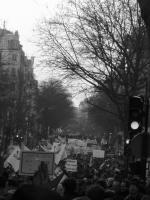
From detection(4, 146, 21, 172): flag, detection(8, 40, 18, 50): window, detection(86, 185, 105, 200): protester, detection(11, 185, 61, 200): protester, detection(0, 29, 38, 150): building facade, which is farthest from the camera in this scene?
detection(8, 40, 18, 50): window

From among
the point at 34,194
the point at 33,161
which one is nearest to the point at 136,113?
the point at 33,161

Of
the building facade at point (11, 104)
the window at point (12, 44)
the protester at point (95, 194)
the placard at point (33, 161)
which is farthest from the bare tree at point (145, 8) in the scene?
the window at point (12, 44)

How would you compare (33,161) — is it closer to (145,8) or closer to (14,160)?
(14,160)

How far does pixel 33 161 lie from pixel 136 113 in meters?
7.46

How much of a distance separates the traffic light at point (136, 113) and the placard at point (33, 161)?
683 centimetres

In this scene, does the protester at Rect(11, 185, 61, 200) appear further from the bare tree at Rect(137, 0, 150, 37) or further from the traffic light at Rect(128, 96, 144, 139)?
the traffic light at Rect(128, 96, 144, 139)

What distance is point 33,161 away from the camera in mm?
18828

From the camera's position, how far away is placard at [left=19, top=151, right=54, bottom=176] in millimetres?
18500

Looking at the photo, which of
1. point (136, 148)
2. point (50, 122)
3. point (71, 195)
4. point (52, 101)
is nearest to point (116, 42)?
point (136, 148)

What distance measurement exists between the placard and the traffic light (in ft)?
22.4

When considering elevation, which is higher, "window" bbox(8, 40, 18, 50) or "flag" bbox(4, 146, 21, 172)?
"window" bbox(8, 40, 18, 50)

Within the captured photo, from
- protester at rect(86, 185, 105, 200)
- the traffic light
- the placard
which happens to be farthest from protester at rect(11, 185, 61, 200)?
the placard

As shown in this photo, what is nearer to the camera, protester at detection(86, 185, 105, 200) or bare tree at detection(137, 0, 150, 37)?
protester at detection(86, 185, 105, 200)

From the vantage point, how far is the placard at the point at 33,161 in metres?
18.5
